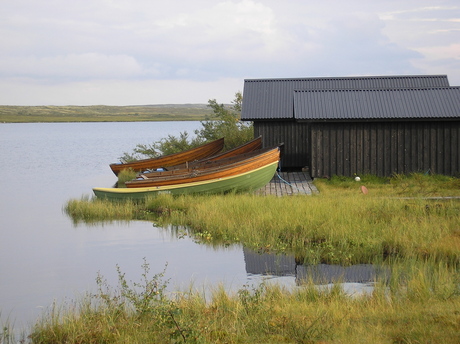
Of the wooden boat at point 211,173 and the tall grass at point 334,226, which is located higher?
the wooden boat at point 211,173

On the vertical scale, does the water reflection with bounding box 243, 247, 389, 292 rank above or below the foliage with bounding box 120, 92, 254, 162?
below

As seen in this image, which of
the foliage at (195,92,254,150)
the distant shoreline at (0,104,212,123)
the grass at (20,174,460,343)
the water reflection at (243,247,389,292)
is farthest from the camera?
the distant shoreline at (0,104,212,123)

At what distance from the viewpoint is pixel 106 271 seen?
12.6 m

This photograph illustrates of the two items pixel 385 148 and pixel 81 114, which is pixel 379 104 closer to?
pixel 385 148

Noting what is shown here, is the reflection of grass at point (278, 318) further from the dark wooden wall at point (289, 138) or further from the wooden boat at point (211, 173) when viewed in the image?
the dark wooden wall at point (289, 138)

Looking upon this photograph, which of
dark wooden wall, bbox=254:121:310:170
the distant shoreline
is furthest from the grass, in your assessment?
the distant shoreline

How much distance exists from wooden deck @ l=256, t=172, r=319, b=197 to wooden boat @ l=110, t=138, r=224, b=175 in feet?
13.6

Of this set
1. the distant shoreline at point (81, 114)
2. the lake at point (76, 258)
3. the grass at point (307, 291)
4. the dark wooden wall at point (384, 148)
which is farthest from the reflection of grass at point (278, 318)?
the distant shoreline at point (81, 114)

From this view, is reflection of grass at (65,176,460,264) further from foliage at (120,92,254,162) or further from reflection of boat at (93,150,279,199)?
foliage at (120,92,254,162)

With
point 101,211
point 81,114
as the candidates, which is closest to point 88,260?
point 101,211

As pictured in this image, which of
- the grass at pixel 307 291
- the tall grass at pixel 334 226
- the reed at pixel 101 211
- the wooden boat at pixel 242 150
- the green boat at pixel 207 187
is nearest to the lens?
the grass at pixel 307 291

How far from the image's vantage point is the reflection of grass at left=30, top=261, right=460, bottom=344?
23.3ft

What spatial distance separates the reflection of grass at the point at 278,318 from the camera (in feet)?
23.3

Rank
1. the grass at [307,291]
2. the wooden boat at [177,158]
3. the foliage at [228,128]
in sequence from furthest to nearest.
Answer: the foliage at [228,128] → the wooden boat at [177,158] → the grass at [307,291]
